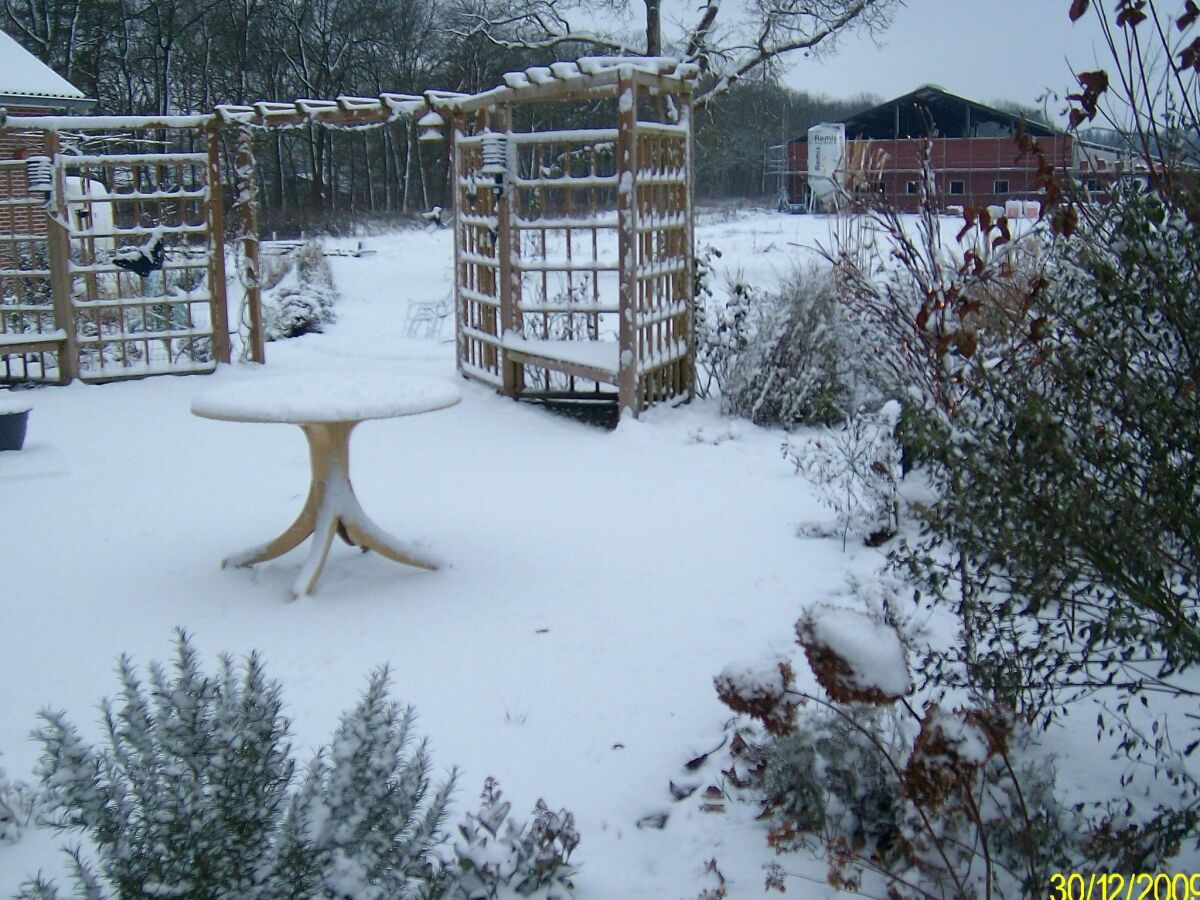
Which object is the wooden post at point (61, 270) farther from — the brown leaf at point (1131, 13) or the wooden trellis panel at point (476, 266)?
the brown leaf at point (1131, 13)

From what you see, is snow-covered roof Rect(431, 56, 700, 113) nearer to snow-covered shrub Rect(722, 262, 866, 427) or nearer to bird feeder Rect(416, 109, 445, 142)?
bird feeder Rect(416, 109, 445, 142)

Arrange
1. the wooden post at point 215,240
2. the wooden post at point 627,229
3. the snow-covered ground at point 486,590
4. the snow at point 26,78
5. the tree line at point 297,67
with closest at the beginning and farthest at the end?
the snow-covered ground at point 486,590 → the wooden post at point 627,229 → the wooden post at point 215,240 → the snow at point 26,78 → the tree line at point 297,67

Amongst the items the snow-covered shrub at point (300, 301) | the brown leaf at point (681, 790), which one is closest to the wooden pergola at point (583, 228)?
the snow-covered shrub at point (300, 301)

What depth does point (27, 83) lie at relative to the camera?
18.9 metres

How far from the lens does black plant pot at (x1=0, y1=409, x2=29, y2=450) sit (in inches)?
273

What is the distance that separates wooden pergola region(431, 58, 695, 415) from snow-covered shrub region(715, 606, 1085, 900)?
474 cm

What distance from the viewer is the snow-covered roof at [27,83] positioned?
18.5 metres

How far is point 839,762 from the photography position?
2750 mm

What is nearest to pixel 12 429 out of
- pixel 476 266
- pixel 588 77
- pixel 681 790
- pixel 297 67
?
pixel 476 266

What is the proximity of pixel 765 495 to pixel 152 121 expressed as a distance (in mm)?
6177

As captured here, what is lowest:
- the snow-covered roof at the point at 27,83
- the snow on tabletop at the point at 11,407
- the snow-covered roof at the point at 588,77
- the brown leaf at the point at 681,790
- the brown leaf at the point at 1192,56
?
the brown leaf at the point at 681,790

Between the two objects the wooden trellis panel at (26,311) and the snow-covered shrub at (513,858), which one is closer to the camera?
the snow-covered shrub at (513,858)
